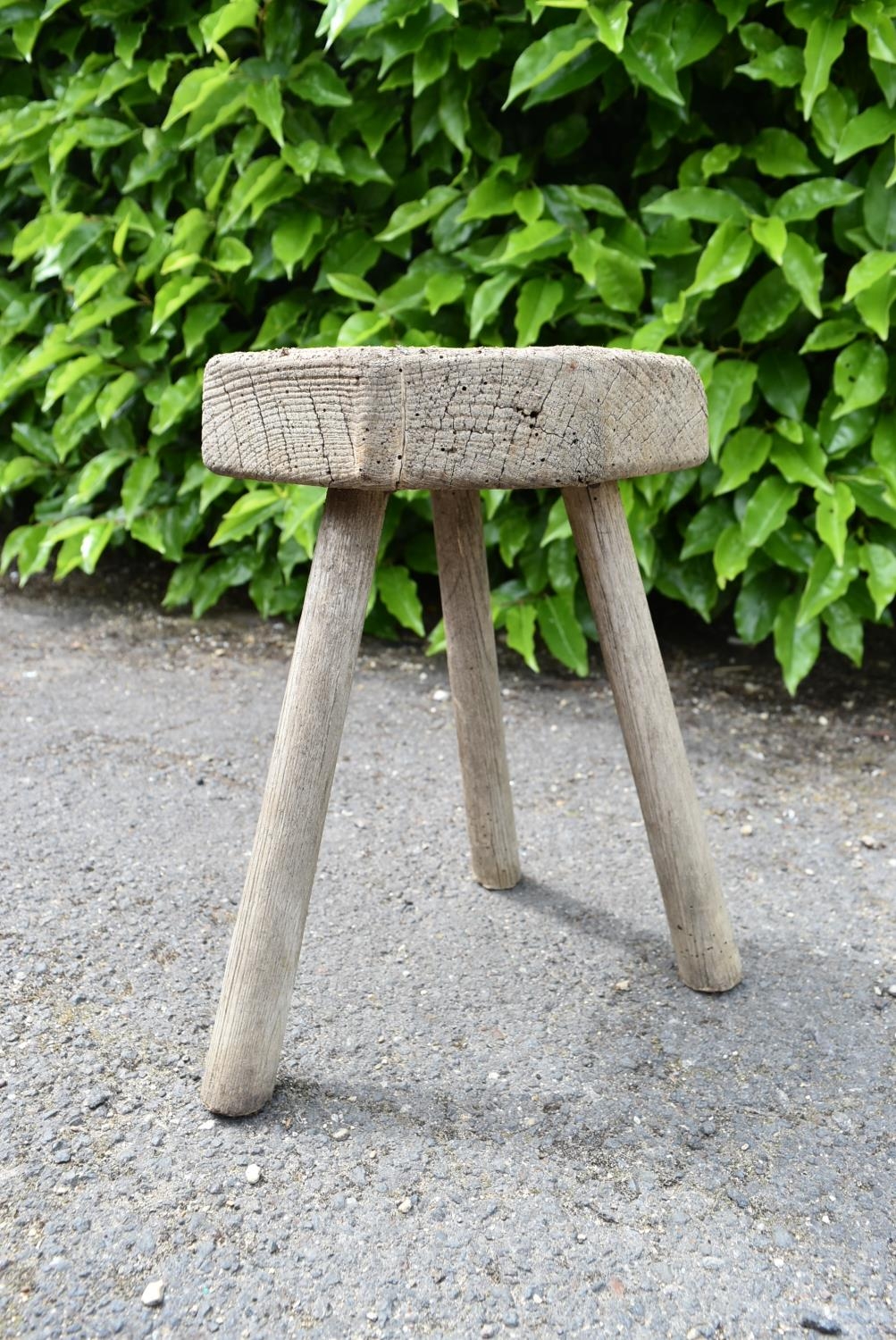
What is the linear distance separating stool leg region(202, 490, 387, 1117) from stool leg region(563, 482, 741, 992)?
23cm

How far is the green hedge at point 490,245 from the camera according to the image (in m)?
1.91

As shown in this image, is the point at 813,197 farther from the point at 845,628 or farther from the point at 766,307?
the point at 845,628

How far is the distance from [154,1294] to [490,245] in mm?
1841

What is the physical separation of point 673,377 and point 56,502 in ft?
6.48

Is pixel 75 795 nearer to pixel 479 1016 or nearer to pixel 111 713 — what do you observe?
pixel 111 713

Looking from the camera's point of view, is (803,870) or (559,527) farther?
(559,527)

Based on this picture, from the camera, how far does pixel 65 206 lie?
8.39 ft

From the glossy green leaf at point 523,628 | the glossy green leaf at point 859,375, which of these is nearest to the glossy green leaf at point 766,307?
the glossy green leaf at point 859,375

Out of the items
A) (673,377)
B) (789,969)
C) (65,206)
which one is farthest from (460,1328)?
(65,206)

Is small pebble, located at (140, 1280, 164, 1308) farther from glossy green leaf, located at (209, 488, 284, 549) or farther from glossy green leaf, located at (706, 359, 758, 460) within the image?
glossy green leaf, located at (209, 488, 284, 549)

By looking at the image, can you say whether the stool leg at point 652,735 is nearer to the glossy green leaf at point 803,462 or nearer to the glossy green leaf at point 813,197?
the glossy green leaf at point 803,462

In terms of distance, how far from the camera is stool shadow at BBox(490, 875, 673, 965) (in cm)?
138

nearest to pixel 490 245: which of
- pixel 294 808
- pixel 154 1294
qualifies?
pixel 294 808

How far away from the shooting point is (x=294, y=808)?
1.03 meters
